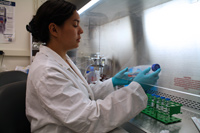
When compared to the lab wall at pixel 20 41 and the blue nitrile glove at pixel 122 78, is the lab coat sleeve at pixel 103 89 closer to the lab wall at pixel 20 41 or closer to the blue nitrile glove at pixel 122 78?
the blue nitrile glove at pixel 122 78

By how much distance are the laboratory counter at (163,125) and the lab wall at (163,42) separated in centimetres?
14

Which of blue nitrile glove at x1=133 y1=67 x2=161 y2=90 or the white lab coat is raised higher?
blue nitrile glove at x1=133 y1=67 x2=161 y2=90

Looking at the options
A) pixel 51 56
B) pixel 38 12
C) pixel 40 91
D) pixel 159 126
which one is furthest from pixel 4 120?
pixel 159 126

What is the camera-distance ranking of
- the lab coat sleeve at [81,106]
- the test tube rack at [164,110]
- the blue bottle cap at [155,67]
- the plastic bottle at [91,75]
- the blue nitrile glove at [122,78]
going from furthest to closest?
the plastic bottle at [91,75]
the blue nitrile glove at [122,78]
the blue bottle cap at [155,67]
the test tube rack at [164,110]
the lab coat sleeve at [81,106]

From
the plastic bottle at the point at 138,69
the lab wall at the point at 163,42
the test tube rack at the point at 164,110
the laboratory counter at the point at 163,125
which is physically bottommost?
the laboratory counter at the point at 163,125

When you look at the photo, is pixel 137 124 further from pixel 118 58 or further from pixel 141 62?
pixel 118 58

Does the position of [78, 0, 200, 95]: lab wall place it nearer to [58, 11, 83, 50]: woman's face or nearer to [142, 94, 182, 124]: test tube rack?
[142, 94, 182, 124]: test tube rack

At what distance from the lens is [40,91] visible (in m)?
0.67

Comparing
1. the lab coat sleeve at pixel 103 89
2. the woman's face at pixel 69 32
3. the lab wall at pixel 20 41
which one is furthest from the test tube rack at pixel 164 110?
the lab wall at pixel 20 41

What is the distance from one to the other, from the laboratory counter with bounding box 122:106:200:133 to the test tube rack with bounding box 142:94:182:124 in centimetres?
2

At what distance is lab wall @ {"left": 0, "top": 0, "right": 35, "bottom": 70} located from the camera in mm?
2641

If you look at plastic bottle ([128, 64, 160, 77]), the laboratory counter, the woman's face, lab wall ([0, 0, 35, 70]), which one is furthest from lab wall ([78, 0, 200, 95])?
lab wall ([0, 0, 35, 70])

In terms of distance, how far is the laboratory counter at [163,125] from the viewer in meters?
0.73

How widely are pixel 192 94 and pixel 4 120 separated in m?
1.02
